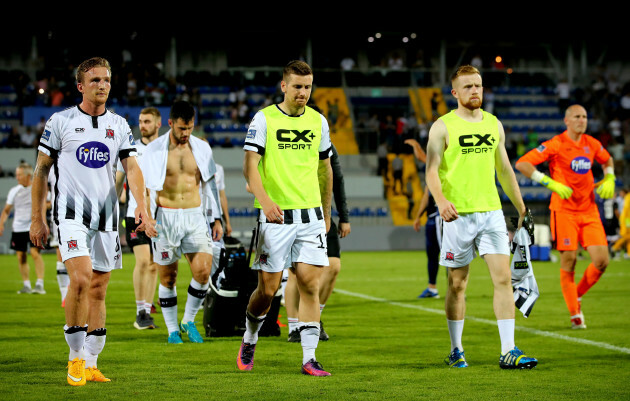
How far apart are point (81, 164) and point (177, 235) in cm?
243

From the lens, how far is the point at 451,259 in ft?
25.0

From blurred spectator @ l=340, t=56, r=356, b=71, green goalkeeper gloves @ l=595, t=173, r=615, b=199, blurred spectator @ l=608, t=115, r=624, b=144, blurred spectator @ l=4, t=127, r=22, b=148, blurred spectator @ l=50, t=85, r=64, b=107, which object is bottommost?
green goalkeeper gloves @ l=595, t=173, r=615, b=199

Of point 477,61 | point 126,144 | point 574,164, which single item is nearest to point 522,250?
point 574,164

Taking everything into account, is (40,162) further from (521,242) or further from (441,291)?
(441,291)

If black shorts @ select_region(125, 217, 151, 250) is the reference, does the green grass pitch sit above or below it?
below

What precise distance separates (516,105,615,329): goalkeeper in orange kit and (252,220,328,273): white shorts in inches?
157

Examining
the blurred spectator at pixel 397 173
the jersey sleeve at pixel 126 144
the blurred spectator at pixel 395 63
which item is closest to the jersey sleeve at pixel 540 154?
the jersey sleeve at pixel 126 144

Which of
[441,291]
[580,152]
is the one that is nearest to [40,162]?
[580,152]

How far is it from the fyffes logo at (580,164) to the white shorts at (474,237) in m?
3.14

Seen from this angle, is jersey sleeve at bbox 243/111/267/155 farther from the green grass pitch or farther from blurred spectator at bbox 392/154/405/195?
blurred spectator at bbox 392/154/405/195

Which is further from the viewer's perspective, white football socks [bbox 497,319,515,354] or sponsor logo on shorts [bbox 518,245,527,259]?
sponsor logo on shorts [bbox 518,245,527,259]

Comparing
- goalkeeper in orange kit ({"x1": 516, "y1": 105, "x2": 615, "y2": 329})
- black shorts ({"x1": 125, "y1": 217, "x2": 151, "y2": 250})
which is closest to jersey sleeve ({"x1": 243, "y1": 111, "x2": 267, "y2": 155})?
black shorts ({"x1": 125, "y1": 217, "x2": 151, "y2": 250})

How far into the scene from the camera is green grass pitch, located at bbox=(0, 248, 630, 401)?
21.0 feet

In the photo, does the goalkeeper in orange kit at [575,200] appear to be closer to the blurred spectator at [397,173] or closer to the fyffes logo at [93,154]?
the fyffes logo at [93,154]
